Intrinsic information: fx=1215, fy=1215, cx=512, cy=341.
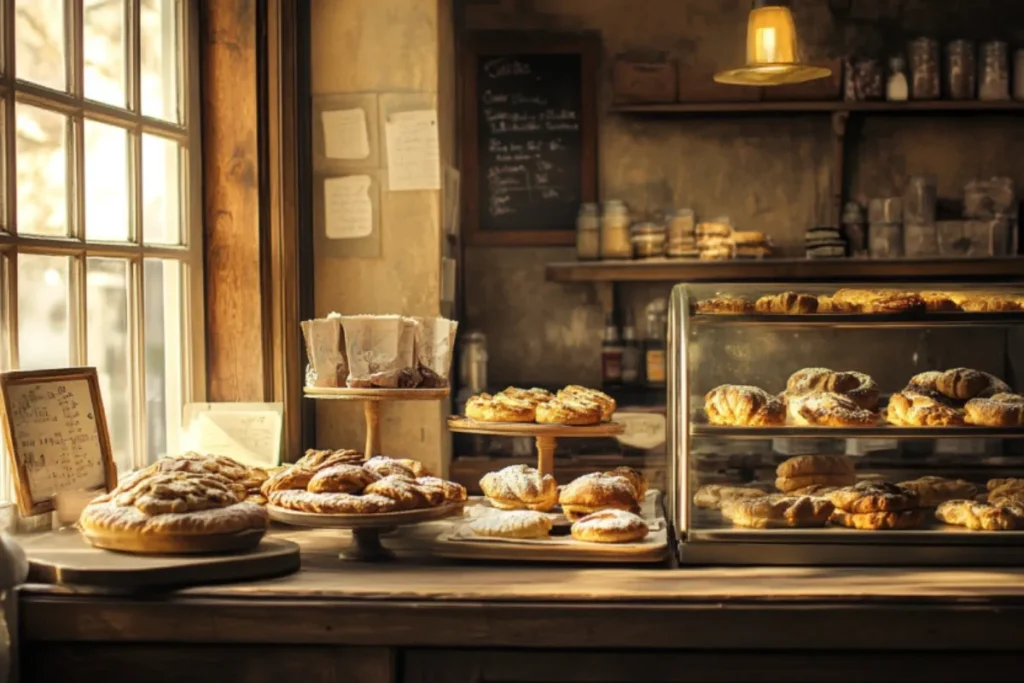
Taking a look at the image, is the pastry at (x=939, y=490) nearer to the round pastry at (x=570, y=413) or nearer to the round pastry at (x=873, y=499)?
the round pastry at (x=873, y=499)

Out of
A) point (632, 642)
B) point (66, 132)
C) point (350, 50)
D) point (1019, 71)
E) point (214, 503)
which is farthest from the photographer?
point (1019, 71)

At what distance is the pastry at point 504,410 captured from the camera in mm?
2715

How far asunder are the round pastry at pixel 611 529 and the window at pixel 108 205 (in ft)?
3.84

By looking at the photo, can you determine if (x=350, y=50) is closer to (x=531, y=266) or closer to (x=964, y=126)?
(x=531, y=266)

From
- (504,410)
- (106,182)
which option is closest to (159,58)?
(106,182)

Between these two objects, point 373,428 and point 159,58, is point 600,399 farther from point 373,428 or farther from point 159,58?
point 159,58

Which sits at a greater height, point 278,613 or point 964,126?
point 964,126

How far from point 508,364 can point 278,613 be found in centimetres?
295

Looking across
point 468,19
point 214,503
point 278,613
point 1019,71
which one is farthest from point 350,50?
point 1019,71

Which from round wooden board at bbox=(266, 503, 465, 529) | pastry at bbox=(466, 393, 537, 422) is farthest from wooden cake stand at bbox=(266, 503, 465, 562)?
pastry at bbox=(466, 393, 537, 422)

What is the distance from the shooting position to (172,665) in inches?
83.8

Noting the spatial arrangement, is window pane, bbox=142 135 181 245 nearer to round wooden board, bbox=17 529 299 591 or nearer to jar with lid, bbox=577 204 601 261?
round wooden board, bbox=17 529 299 591

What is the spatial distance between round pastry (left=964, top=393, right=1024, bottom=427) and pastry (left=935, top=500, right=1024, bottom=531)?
0.16m

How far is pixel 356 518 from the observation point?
7.38 ft
